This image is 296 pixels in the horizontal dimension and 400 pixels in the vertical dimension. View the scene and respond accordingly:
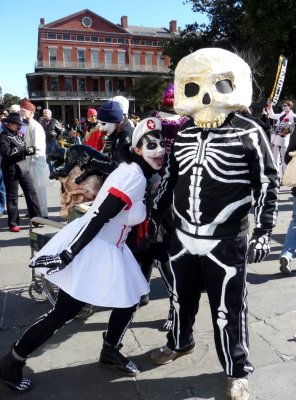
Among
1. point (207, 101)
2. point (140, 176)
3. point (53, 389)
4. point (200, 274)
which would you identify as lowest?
point (53, 389)

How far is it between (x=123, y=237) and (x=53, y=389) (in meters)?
1.01

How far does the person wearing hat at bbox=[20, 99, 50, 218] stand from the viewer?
5781 millimetres

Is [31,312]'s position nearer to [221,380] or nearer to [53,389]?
[53,389]

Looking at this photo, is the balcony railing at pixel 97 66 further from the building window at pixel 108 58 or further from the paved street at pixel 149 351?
the paved street at pixel 149 351

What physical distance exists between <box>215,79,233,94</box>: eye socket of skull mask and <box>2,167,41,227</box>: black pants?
13.6 feet

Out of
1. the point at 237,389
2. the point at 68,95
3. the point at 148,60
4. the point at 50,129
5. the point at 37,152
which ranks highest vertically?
the point at 148,60

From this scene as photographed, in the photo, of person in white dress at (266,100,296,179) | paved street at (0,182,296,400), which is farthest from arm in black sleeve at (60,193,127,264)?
person in white dress at (266,100,296,179)

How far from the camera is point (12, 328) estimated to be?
10.3 ft

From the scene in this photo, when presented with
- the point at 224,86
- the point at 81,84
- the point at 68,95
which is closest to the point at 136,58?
the point at 81,84

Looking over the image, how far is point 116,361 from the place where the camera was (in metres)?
2.55

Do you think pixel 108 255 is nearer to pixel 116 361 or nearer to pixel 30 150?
pixel 116 361

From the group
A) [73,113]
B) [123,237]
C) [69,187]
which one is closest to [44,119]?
[69,187]

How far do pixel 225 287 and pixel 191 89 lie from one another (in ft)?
3.51

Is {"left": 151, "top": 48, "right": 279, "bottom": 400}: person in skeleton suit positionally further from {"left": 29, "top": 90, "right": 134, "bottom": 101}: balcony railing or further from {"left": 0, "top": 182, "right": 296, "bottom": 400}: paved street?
{"left": 29, "top": 90, "right": 134, "bottom": 101}: balcony railing
